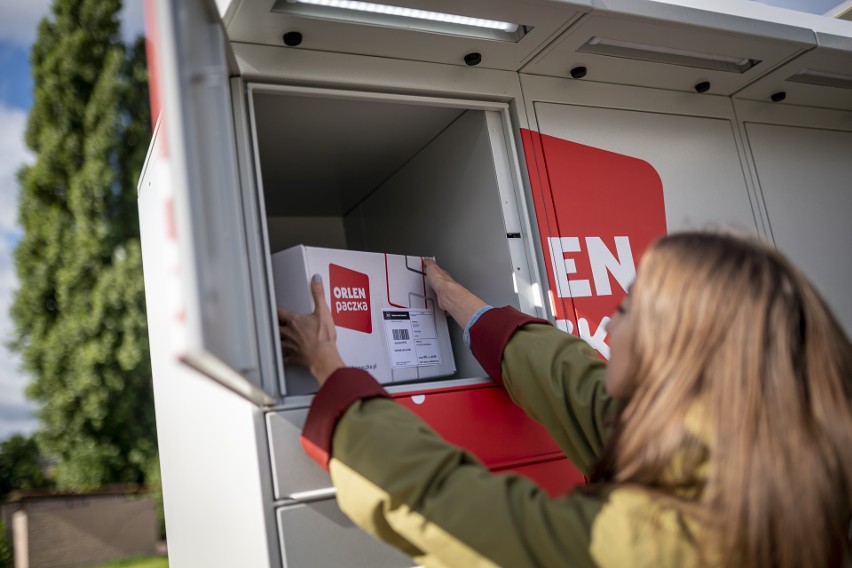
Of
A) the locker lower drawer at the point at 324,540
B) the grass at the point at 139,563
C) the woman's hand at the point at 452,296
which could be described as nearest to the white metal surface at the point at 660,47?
the woman's hand at the point at 452,296

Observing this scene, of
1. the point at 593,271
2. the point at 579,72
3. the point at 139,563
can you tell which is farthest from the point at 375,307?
the point at 139,563

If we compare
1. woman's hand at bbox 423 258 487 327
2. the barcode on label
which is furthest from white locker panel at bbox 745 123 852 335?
the barcode on label

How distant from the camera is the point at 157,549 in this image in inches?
391

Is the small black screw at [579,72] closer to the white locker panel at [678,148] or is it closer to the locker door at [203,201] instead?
the white locker panel at [678,148]

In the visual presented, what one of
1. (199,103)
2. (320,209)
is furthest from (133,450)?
(199,103)

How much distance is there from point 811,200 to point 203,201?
92.1 inches

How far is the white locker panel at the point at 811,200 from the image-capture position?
2.40 meters

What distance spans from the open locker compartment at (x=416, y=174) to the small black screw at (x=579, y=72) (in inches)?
10.6

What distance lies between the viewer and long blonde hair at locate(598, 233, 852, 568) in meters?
0.88

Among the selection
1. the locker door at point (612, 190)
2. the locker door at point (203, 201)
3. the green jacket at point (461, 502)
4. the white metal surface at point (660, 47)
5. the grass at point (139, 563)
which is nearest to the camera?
the locker door at point (203, 201)

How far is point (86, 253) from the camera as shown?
10156 mm

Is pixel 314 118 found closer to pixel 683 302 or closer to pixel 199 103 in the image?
pixel 199 103

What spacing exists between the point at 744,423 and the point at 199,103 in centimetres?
93

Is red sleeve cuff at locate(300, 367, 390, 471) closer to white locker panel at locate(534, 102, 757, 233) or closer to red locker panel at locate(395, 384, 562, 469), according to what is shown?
red locker panel at locate(395, 384, 562, 469)
